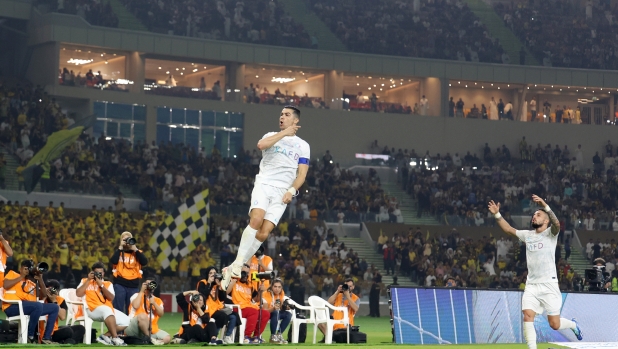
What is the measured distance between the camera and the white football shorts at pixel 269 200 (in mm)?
11320

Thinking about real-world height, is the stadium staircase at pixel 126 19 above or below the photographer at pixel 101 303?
above

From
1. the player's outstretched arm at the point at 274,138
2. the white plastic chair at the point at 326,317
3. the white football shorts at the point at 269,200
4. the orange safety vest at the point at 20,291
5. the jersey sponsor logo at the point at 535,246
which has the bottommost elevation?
the white plastic chair at the point at 326,317

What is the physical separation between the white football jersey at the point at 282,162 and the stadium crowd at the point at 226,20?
34.8 metres

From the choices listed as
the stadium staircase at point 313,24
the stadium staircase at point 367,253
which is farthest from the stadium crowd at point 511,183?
the stadium staircase at point 313,24

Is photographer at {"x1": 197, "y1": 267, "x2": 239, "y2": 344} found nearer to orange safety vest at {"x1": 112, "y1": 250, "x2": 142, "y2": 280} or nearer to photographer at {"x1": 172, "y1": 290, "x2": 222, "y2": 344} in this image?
photographer at {"x1": 172, "y1": 290, "x2": 222, "y2": 344}

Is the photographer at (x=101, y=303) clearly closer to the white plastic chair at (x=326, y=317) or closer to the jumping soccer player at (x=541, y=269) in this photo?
the white plastic chair at (x=326, y=317)

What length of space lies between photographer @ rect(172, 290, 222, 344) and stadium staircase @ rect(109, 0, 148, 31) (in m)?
31.5

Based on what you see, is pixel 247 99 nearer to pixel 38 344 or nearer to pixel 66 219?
pixel 66 219

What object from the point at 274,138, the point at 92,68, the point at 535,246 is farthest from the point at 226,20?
the point at 274,138

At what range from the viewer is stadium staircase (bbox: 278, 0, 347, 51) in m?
49.8

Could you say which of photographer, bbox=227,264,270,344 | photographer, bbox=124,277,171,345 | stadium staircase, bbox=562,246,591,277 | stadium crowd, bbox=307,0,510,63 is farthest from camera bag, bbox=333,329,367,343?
stadium crowd, bbox=307,0,510,63

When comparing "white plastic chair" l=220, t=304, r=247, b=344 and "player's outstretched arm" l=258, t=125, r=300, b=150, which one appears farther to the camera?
"white plastic chair" l=220, t=304, r=247, b=344

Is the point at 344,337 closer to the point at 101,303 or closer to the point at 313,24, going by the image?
the point at 101,303

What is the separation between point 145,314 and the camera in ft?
48.6
